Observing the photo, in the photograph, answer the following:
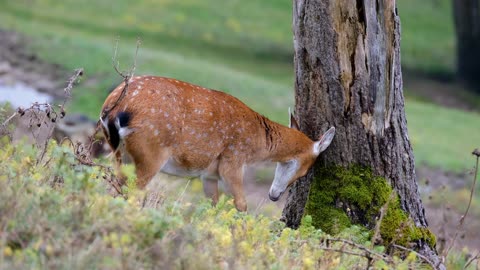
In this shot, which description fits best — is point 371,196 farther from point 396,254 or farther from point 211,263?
point 211,263

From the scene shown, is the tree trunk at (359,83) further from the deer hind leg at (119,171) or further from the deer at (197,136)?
the deer hind leg at (119,171)

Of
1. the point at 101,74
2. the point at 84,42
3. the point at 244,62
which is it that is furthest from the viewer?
the point at 244,62

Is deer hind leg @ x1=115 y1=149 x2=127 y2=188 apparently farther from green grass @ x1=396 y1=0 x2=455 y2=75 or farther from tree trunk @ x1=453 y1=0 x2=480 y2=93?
tree trunk @ x1=453 y1=0 x2=480 y2=93

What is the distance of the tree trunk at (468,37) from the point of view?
2802cm

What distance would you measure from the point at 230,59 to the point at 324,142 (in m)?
17.4

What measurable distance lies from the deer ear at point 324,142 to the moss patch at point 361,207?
0.29m

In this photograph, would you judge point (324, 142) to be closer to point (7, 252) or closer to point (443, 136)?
point (7, 252)

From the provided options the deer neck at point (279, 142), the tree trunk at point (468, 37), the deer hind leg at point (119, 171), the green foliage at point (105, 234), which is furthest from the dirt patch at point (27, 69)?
the green foliage at point (105, 234)

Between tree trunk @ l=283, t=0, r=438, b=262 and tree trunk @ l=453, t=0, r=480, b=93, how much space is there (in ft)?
63.5

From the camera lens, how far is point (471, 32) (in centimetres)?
2806

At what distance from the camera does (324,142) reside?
952cm

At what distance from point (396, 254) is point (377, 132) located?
1185 millimetres

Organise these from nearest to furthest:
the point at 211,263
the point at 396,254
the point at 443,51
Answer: the point at 211,263 → the point at 396,254 → the point at 443,51

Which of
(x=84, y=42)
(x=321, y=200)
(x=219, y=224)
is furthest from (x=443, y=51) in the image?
(x=219, y=224)
